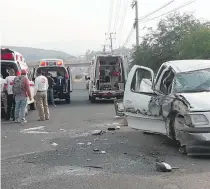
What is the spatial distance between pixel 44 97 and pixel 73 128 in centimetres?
295

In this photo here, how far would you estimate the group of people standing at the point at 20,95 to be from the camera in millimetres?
12898

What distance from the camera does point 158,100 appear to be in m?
8.24

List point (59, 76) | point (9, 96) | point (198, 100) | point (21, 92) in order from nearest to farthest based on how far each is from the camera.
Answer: point (198, 100) → point (21, 92) → point (9, 96) → point (59, 76)

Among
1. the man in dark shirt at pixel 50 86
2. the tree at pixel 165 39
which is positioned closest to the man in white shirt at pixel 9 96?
the man in dark shirt at pixel 50 86

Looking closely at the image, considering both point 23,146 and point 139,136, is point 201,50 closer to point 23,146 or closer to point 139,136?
point 139,136

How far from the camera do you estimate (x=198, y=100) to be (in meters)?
7.19

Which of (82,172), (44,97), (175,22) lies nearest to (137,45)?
(175,22)

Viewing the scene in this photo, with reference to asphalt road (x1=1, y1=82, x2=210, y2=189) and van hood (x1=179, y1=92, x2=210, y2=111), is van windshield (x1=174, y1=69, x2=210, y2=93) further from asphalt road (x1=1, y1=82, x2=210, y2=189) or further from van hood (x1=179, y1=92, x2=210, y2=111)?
asphalt road (x1=1, y1=82, x2=210, y2=189)

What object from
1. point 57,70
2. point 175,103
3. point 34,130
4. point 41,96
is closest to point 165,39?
point 57,70

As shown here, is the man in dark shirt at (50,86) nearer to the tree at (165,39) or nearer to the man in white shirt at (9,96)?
the man in white shirt at (9,96)

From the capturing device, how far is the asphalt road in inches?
226

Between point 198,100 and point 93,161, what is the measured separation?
2.05 meters

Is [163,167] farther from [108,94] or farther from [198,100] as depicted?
[108,94]

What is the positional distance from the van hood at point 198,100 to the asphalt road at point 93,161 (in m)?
0.85
